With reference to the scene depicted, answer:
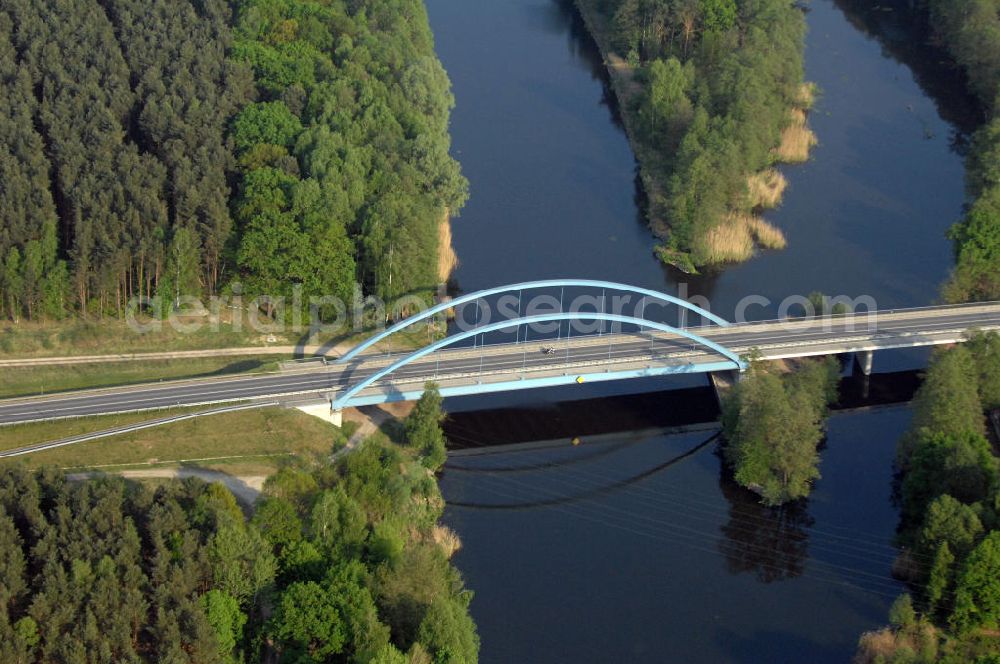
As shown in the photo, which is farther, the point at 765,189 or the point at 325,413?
the point at 765,189

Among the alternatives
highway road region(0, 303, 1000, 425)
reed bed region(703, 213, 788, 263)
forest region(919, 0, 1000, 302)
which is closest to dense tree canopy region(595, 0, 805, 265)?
reed bed region(703, 213, 788, 263)

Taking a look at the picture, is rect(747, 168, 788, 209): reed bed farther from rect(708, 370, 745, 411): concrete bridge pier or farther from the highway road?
rect(708, 370, 745, 411): concrete bridge pier

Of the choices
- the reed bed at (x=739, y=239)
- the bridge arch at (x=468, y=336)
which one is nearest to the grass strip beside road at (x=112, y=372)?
the bridge arch at (x=468, y=336)

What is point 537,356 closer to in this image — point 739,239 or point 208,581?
point 739,239

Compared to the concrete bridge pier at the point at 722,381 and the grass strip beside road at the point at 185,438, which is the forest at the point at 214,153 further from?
the concrete bridge pier at the point at 722,381

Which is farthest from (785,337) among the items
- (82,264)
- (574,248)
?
(82,264)

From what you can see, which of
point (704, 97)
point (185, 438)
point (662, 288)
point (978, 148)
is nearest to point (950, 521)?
point (662, 288)

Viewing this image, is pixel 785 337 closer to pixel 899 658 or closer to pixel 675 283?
pixel 675 283
